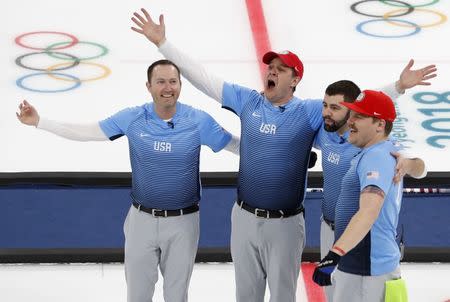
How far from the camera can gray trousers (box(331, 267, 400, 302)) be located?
6.61 meters

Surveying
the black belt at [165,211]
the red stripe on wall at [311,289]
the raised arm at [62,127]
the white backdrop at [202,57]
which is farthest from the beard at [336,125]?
the white backdrop at [202,57]

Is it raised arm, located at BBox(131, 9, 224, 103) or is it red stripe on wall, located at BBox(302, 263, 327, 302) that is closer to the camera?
raised arm, located at BBox(131, 9, 224, 103)

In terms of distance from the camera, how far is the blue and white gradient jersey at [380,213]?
6.48m

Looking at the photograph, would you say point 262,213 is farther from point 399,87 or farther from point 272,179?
point 399,87

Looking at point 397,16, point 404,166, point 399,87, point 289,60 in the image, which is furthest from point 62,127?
point 397,16

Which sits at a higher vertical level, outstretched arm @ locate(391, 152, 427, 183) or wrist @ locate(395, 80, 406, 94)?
wrist @ locate(395, 80, 406, 94)

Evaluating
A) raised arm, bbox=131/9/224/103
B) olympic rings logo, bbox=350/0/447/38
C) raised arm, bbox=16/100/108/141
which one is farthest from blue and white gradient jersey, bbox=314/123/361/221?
olympic rings logo, bbox=350/0/447/38

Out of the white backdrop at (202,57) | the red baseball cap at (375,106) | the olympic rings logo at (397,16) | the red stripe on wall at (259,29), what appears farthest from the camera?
the olympic rings logo at (397,16)

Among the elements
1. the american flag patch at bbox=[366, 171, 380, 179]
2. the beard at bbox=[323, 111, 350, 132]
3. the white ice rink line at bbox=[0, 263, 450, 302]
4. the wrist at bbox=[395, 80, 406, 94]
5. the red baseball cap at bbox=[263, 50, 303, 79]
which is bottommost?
the white ice rink line at bbox=[0, 263, 450, 302]

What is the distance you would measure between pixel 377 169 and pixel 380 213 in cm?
25

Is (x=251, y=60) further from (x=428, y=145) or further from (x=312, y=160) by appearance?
(x=312, y=160)

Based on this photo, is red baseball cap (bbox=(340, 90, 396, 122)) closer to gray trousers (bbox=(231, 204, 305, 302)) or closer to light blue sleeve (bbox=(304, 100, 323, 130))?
light blue sleeve (bbox=(304, 100, 323, 130))

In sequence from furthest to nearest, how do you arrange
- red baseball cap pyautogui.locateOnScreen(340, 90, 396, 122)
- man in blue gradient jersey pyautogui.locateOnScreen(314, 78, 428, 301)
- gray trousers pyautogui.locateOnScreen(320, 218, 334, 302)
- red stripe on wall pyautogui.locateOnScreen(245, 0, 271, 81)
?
red stripe on wall pyautogui.locateOnScreen(245, 0, 271, 81), gray trousers pyautogui.locateOnScreen(320, 218, 334, 302), man in blue gradient jersey pyautogui.locateOnScreen(314, 78, 428, 301), red baseball cap pyautogui.locateOnScreen(340, 90, 396, 122)

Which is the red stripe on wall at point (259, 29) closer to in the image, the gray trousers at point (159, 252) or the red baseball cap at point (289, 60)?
the red baseball cap at point (289, 60)
